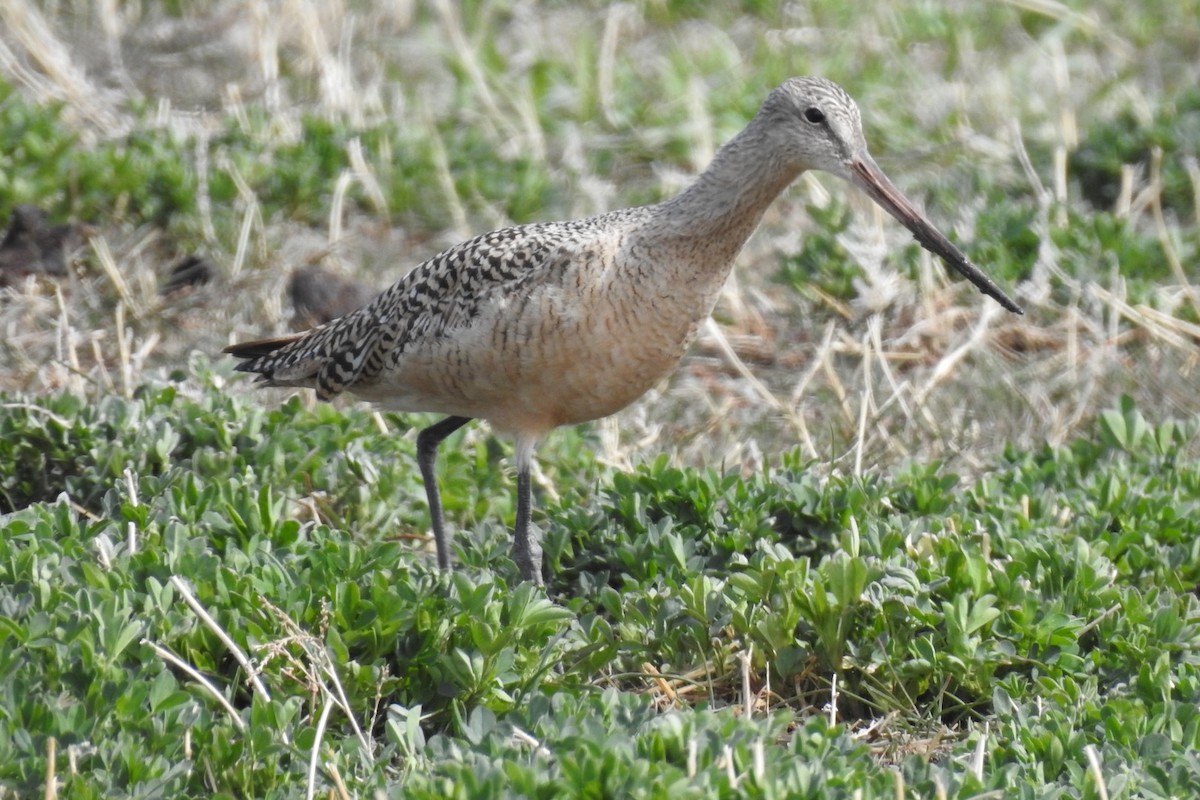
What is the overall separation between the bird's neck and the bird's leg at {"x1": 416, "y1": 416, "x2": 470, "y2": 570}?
971mm

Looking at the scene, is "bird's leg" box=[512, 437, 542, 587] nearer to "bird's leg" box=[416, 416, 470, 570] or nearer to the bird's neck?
"bird's leg" box=[416, 416, 470, 570]

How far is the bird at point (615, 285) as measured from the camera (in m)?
4.75

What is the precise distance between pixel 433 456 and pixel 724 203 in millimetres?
1323

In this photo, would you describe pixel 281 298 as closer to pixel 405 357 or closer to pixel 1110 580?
pixel 405 357

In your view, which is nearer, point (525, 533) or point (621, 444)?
point (525, 533)

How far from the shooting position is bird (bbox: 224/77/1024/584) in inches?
187

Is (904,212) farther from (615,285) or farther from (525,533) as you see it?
(525,533)

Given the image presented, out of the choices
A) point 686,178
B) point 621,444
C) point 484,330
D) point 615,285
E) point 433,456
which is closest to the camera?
point 615,285

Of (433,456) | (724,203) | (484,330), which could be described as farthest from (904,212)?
(433,456)

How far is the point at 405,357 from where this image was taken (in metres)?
Answer: 5.15

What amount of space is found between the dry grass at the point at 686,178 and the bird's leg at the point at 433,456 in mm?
715

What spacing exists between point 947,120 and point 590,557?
469cm

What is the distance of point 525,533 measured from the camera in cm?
491

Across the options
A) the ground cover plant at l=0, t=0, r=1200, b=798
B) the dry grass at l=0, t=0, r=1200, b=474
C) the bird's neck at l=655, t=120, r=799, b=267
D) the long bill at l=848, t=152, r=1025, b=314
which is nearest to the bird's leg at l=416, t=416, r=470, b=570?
the ground cover plant at l=0, t=0, r=1200, b=798
